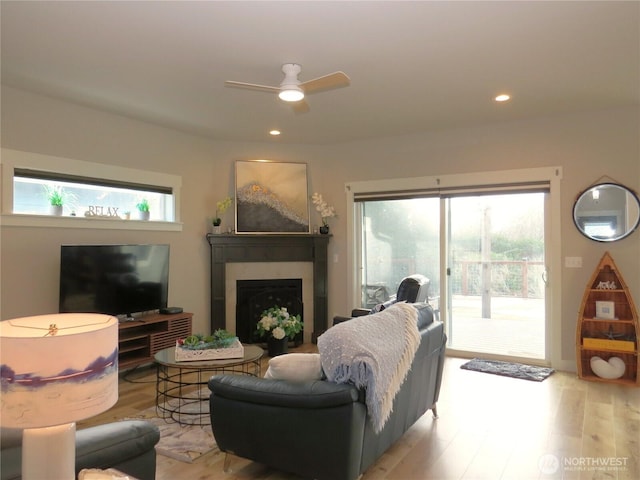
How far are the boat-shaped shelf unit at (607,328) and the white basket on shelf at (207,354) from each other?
11.0 feet

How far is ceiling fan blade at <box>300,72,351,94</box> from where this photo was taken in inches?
114

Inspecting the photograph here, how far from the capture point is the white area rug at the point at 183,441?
2.84 m

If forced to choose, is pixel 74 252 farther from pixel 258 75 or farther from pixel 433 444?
pixel 433 444

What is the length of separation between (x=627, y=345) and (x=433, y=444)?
2.53 m

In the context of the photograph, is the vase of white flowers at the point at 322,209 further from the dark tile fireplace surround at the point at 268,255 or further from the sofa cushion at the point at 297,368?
the sofa cushion at the point at 297,368

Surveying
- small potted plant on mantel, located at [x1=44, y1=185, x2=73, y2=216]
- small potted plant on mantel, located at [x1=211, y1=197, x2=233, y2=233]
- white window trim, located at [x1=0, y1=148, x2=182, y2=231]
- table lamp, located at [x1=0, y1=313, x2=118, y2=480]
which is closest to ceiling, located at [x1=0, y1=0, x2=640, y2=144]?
white window trim, located at [x1=0, y1=148, x2=182, y2=231]

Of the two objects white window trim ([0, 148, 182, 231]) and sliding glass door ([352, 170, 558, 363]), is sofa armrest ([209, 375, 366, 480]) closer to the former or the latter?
white window trim ([0, 148, 182, 231])

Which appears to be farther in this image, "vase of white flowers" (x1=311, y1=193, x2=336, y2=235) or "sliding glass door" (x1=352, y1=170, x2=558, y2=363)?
"vase of white flowers" (x1=311, y1=193, x2=336, y2=235)

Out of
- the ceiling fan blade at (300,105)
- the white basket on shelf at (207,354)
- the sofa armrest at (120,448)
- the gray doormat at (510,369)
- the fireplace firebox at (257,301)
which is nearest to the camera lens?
the sofa armrest at (120,448)

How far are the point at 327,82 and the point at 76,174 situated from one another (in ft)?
9.02

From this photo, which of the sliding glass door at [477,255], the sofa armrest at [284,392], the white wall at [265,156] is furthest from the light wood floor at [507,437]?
the white wall at [265,156]

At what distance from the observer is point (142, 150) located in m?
4.94

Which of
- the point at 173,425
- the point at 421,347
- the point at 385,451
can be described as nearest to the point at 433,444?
the point at 385,451

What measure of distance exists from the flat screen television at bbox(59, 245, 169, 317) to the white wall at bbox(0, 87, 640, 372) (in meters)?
0.22
